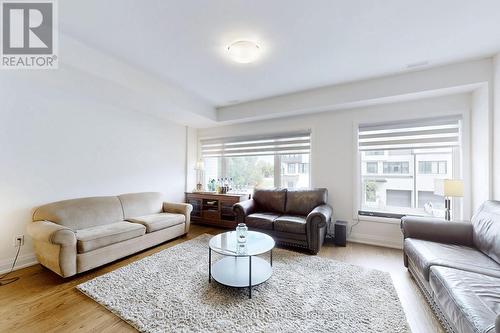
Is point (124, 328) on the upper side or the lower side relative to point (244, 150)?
lower

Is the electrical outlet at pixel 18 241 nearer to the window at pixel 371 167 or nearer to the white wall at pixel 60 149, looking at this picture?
the white wall at pixel 60 149

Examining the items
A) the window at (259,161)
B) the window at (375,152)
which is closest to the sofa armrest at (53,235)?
the window at (259,161)

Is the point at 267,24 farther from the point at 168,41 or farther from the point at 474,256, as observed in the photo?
the point at 474,256

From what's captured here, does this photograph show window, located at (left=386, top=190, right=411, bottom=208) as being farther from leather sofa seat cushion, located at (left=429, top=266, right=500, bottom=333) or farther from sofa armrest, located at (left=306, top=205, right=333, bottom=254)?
leather sofa seat cushion, located at (left=429, top=266, right=500, bottom=333)

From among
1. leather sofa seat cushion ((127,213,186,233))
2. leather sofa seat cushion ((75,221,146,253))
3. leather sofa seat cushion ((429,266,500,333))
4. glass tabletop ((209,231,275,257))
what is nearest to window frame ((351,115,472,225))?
leather sofa seat cushion ((429,266,500,333))

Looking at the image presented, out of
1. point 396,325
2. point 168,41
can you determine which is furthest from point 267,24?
point 396,325

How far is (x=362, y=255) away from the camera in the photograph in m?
3.00

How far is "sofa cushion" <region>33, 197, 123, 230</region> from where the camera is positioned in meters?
2.64

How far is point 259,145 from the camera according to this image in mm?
4660

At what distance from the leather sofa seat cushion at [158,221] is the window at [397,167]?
12.0 ft

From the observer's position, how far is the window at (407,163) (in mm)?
3164

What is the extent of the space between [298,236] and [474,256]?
1.79 meters

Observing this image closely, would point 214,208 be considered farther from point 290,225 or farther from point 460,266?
point 460,266

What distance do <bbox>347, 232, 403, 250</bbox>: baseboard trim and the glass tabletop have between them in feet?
6.49
